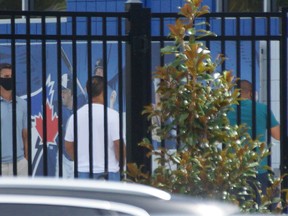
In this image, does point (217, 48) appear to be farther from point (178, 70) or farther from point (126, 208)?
point (126, 208)

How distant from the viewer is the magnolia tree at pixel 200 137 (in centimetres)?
594

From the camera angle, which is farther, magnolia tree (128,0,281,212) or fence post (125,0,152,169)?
fence post (125,0,152,169)

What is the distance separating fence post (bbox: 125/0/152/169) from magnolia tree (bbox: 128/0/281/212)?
0.58 meters

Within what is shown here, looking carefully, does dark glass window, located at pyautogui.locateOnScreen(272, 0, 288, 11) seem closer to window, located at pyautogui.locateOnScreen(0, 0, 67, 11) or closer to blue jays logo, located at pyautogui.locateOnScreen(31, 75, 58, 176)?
window, located at pyautogui.locateOnScreen(0, 0, 67, 11)

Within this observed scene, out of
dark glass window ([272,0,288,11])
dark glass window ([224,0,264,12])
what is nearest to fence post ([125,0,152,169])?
dark glass window ([272,0,288,11])

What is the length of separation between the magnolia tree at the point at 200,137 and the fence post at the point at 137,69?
58cm

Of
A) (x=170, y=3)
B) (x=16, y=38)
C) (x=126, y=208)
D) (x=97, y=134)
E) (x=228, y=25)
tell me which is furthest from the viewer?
(x=170, y=3)

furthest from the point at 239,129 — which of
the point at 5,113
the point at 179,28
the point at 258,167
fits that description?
the point at 5,113

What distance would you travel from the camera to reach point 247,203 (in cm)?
598

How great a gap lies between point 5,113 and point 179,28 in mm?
2345

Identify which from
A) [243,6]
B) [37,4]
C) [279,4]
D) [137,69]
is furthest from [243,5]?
[137,69]

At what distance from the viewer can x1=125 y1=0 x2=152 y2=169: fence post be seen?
22.3 feet

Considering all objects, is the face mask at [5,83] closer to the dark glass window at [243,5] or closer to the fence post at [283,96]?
the fence post at [283,96]

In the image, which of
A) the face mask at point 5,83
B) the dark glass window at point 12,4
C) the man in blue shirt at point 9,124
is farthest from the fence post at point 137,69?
the dark glass window at point 12,4
